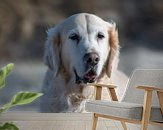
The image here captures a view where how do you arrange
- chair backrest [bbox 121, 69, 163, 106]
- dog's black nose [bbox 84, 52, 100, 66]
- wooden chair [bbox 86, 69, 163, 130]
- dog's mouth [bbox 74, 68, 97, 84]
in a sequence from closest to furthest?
wooden chair [bbox 86, 69, 163, 130]
chair backrest [bbox 121, 69, 163, 106]
dog's black nose [bbox 84, 52, 100, 66]
dog's mouth [bbox 74, 68, 97, 84]

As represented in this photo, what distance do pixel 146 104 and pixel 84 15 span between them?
1756 millimetres

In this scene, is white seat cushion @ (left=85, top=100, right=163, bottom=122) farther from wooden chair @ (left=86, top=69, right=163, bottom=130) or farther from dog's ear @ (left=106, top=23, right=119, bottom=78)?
dog's ear @ (left=106, top=23, right=119, bottom=78)

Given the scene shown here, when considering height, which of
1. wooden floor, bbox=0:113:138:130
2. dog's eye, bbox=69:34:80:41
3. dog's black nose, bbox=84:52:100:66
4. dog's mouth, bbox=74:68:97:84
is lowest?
wooden floor, bbox=0:113:138:130

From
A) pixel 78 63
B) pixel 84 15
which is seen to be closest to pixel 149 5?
pixel 84 15

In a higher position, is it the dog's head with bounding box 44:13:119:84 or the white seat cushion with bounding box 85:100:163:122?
the dog's head with bounding box 44:13:119:84

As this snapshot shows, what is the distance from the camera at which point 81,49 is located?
3.70 m

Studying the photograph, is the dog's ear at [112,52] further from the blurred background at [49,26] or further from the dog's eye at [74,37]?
the dog's eye at [74,37]

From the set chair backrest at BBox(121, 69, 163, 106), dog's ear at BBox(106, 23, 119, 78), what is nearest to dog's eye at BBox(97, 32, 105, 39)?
dog's ear at BBox(106, 23, 119, 78)

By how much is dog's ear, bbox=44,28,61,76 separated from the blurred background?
7 centimetres

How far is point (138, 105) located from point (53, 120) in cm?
160

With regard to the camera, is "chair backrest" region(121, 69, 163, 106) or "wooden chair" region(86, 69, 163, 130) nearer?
"wooden chair" region(86, 69, 163, 130)

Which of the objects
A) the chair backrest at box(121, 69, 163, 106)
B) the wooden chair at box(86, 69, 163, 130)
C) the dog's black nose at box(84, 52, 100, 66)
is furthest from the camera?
the dog's black nose at box(84, 52, 100, 66)

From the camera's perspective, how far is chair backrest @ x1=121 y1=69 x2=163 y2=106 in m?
3.17

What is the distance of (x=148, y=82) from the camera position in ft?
10.7
